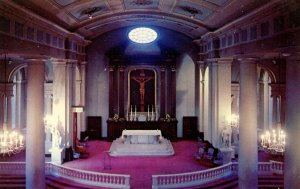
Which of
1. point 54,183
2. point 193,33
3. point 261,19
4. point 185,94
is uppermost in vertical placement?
point 193,33

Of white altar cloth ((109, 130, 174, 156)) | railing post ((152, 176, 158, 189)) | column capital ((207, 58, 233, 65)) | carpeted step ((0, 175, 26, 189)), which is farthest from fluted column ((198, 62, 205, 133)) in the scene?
carpeted step ((0, 175, 26, 189))

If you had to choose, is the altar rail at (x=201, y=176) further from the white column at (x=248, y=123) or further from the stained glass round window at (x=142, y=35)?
the stained glass round window at (x=142, y=35)

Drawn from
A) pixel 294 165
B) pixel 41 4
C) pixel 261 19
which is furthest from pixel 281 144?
pixel 41 4

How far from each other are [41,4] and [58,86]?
745 cm

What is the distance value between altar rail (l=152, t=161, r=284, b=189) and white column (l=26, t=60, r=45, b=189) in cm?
449

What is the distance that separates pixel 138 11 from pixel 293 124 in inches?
514

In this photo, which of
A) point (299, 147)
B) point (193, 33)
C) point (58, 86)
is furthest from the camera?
point (193, 33)

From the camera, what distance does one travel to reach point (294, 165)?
9.84m

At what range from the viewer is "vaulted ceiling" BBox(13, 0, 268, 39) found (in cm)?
1419

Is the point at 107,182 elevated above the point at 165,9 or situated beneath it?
situated beneath

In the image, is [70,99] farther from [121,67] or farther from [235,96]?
[235,96]

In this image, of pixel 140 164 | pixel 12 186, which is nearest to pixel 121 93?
pixel 140 164

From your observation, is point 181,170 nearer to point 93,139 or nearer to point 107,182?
point 107,182

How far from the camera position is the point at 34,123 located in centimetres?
1420
